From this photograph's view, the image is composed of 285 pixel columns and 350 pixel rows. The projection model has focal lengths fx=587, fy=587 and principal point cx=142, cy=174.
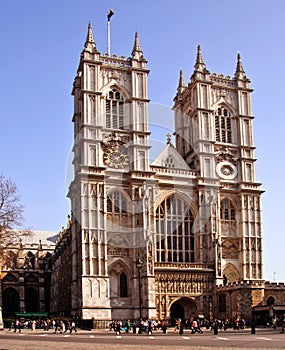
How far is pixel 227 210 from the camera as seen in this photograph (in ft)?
221

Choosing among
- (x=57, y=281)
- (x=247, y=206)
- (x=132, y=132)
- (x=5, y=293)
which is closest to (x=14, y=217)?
(x=132, y=132)

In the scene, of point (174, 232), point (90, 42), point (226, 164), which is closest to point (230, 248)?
point (174, 232)

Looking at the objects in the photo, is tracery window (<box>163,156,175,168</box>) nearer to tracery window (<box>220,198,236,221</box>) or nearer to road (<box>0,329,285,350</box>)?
tracery window (<box>220,198,236,221</box>)

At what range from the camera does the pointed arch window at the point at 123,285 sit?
199ft

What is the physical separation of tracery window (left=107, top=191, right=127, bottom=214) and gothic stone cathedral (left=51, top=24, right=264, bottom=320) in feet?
0.36

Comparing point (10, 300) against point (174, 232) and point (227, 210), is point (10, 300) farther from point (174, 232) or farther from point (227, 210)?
point (227, 210)

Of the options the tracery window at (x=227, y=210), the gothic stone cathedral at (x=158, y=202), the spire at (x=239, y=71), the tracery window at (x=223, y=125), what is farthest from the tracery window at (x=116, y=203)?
the spire at (x=239, y=71)

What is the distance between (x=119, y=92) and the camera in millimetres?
66812

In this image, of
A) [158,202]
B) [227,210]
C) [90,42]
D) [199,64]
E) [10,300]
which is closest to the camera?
[158,202]

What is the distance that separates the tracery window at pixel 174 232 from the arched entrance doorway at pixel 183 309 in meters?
4.55

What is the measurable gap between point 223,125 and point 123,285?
76.2ft

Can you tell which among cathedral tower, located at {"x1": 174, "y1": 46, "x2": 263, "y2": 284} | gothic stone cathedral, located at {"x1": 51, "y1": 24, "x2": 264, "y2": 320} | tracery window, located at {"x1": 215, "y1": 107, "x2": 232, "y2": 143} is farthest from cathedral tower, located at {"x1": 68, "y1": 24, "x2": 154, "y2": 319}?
tracery window, located at {"x1": 215, "y1": 107, "x2": 232, "y2": 143}

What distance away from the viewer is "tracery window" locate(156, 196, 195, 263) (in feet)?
208

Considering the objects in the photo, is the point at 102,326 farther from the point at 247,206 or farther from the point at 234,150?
the point at 234,150
